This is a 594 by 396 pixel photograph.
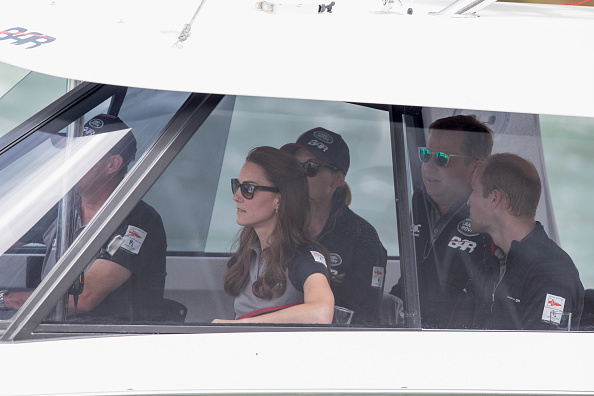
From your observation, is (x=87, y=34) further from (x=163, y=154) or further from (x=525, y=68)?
(x=525, y=68)

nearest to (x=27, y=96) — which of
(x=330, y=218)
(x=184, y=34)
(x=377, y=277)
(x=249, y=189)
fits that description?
(x=184, y=34)

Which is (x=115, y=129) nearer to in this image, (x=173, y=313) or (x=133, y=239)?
(x=133, y=239)

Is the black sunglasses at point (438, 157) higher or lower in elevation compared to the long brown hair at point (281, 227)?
higher

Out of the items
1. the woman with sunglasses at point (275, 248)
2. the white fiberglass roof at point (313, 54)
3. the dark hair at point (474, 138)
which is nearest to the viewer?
the white fiberglass roof at point (313, 54)

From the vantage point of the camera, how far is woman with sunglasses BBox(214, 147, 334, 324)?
179 centimetres

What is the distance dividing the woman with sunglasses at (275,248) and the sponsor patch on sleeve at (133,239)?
25 cm

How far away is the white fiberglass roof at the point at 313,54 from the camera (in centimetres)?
165

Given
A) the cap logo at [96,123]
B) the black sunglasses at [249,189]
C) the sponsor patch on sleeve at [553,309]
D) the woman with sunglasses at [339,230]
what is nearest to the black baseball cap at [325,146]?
the woman with sunglasses at [339,230]

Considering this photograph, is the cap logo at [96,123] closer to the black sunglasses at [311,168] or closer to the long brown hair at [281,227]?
the long brown hair at [281,227]

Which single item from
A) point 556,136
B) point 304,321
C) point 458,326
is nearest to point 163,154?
point 304,321

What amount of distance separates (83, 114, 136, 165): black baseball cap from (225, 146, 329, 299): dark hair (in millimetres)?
325

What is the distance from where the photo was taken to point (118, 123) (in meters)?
1.76

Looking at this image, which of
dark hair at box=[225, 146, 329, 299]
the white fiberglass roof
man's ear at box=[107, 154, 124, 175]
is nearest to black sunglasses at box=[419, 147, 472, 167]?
the white fiberglass roof

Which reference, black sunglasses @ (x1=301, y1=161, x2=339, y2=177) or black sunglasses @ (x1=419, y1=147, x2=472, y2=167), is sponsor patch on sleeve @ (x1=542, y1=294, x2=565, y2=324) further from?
black sunglasses @ (x1=301, y1=161, x2=339, y2=177)
